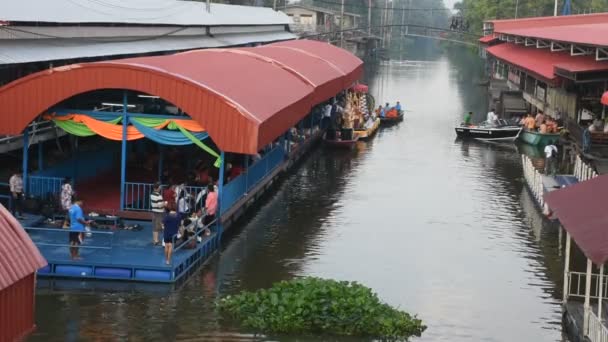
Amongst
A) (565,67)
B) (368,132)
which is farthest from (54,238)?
(368,132)

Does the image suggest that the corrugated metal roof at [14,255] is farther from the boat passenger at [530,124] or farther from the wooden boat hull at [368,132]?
the boat passenger at [530,124]

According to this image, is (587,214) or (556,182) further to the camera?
(556,182)

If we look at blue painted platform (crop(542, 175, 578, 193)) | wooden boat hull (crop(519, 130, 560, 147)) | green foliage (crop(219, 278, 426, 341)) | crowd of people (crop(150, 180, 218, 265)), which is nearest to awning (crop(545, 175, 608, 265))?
green foliage (crop(219, 278, 426, 341))

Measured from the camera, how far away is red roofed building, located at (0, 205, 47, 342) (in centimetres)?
1113

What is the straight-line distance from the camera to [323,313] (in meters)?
16.2

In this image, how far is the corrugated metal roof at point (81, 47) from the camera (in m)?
26.2

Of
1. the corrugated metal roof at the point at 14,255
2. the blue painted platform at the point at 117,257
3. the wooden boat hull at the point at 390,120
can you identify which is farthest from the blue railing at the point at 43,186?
the wooden boat hull at the point at 390,120

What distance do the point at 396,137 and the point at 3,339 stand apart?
35457mm

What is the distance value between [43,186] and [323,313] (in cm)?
935

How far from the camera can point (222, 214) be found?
21.9 m

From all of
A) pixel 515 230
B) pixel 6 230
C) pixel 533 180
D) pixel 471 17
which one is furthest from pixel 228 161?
pixel 471 17

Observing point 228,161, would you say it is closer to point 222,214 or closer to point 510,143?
point 222,214

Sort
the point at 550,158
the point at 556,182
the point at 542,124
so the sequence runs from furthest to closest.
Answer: the point at 542,124
the point at 550,158
the point at 556,182

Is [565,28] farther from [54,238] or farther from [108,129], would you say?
[54,238]
